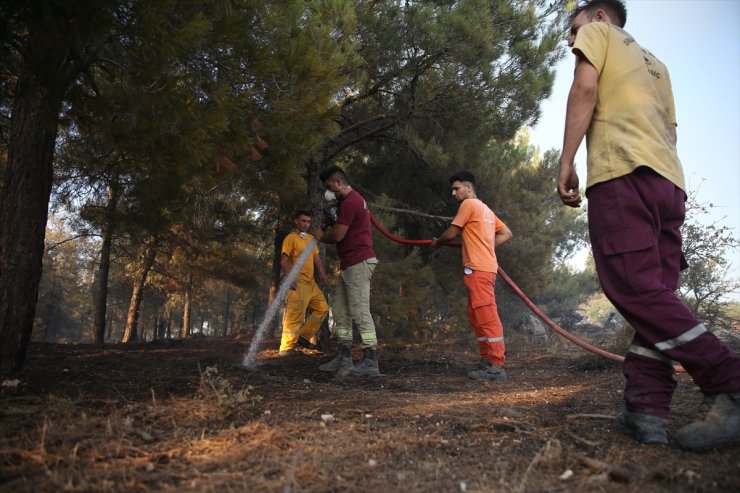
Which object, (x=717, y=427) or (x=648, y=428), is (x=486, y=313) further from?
(x=717, y=427)

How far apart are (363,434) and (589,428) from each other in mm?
1138

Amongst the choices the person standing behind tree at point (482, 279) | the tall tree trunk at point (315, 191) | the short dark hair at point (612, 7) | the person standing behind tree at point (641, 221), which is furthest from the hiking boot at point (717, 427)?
the tall tree trunk at point (315, 191)

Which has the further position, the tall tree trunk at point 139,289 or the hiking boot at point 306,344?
the tall tree trunk at point 139,289

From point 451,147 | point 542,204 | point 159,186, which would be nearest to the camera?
point 159,186

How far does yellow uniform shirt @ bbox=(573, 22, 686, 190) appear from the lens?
2.42 metres

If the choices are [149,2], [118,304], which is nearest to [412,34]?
[149,2]

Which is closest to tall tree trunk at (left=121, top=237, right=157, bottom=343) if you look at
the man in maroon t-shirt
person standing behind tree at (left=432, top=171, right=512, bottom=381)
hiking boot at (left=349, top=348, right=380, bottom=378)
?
the man in maroon t-shirt

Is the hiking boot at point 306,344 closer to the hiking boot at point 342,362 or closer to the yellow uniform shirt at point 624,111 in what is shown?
the hiking boot at point 342,362

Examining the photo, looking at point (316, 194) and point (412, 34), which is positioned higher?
point (412, 34)

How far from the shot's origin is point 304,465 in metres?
1.82

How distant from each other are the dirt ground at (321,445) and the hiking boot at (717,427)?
51mm

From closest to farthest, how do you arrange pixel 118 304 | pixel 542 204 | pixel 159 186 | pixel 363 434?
1. pixel 363 434
2. pixel 159 186
3. pixel 542 204
4. pixel 118 304

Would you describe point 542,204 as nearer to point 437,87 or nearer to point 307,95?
point 437,87

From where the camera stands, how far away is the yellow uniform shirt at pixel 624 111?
2.42 metres
